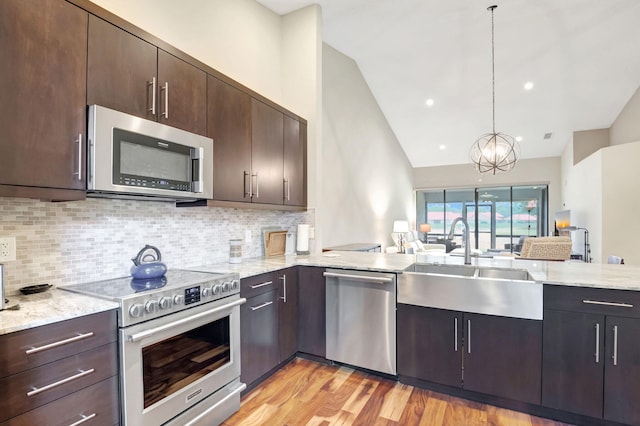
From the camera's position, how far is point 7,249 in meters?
1.54

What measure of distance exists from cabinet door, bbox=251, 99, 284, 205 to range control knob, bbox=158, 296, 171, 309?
1268mm

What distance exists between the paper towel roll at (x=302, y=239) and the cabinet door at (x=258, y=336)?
2.98 ft

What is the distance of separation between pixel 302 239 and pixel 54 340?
7.60 ft

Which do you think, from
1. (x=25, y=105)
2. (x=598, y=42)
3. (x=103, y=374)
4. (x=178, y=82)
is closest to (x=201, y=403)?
(x=103, y=374)

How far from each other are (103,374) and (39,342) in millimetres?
315

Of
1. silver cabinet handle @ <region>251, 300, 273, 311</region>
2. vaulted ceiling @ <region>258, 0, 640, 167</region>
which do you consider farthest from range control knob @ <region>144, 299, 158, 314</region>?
vaulted ceiling @ <region>258, 0, 640, 167</region>

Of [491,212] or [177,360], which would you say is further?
[491,212]

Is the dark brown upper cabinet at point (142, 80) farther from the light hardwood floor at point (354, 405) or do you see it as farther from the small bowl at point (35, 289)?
the light hardwood floor at point (354, 405)

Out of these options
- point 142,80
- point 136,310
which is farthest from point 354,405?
point 142,80

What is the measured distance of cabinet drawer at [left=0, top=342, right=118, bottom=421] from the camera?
1153mm

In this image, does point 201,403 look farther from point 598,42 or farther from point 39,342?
point 598,42

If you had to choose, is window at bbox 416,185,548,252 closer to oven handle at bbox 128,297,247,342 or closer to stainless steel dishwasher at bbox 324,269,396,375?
stainless steel dishwasher at bbox 324,269,396,375

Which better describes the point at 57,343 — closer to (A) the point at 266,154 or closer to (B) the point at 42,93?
(B) the point at 42,93

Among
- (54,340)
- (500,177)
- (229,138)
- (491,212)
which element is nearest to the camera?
(54,340)
